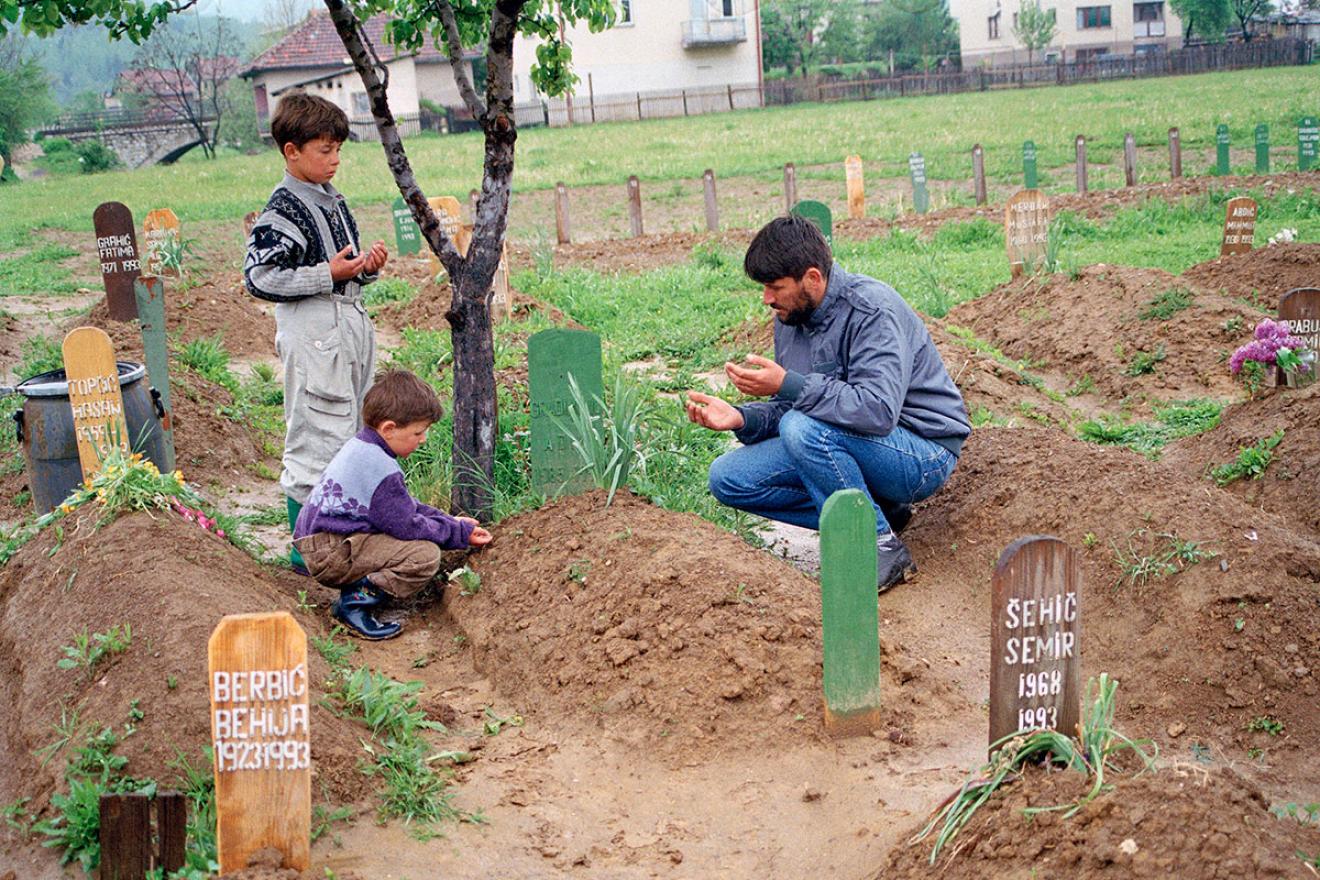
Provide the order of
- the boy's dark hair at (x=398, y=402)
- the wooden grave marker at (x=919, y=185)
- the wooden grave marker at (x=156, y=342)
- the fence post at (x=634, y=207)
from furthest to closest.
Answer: the wooden grave marker at (x=919, y=185), the fence post at (x=634, y=207), the wooden grave marker at (x=156, y=342), the boy's dark hair at (x=398, y=402)

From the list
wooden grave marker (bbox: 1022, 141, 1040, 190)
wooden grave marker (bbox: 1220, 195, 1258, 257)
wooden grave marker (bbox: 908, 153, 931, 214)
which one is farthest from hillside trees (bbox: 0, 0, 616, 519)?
wooden grave marker (bbox: 1022, 141, 1040, 190)

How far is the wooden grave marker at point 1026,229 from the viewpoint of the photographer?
11.1m

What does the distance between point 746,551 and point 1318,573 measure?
2.07 metres

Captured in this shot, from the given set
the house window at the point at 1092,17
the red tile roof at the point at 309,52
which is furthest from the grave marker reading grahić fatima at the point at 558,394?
the house window at the point at 1092,17

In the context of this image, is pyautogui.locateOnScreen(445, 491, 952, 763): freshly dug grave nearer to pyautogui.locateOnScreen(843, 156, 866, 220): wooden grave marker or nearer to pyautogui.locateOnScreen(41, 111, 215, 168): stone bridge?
pyautogui.locateOnScreen(843, 156, 866, 220): wooden grave marker

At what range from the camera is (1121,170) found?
77.4 ft

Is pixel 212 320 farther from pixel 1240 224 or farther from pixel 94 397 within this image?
pixel 1240 224

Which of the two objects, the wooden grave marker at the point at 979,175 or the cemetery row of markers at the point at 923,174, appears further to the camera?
the wooden grave marker at the point at 979,175

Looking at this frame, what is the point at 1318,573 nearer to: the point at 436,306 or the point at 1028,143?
the point at 436,306

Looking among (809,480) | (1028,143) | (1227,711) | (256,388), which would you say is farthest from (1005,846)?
(1028,143)

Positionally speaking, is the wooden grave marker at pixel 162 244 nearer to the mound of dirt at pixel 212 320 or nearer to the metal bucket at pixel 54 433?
the mound of dirt at pixel 212 320

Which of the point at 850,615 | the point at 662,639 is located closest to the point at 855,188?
the point at 662,639

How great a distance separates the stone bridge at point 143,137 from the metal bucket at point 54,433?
45.9 metres

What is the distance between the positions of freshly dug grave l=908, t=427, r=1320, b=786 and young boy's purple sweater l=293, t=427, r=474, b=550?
224 cm
